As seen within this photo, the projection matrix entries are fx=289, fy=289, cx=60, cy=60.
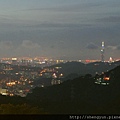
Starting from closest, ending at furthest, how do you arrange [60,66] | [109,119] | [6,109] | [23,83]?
[109,119], [6,109], [23,83], [60,66]

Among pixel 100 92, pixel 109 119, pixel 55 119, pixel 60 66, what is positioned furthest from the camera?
pixel 60 66

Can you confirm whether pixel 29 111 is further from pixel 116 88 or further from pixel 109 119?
pixel 116 88

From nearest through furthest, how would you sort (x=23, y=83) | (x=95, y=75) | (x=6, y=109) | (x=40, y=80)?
(x=6, y=109), (x=95, y=75), (x=23, y=83), (x=40, y=80)

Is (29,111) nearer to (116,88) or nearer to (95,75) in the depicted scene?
(116,88)

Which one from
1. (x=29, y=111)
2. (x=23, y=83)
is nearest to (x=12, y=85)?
(x=23, y=83)

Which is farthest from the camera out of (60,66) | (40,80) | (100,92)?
(60,66)

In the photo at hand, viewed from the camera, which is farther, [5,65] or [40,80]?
[5,65]

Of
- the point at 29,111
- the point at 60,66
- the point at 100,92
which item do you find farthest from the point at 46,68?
the point at 29,111

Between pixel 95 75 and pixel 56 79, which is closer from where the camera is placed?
pixel 95 75
